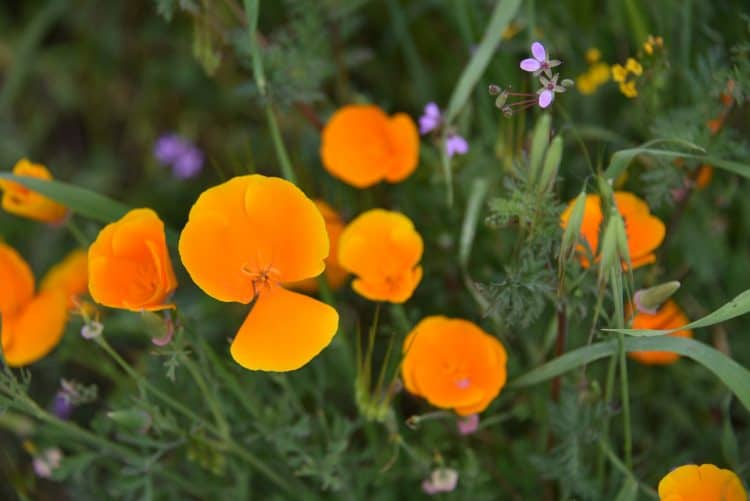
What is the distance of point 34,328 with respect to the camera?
172cm

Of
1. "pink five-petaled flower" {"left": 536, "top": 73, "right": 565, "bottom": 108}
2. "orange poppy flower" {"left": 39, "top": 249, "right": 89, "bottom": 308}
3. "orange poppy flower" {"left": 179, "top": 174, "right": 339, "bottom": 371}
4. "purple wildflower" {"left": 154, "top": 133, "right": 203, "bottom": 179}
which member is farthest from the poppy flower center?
"purple wildflower" {"left": 154, "top": 133, "right": 203, "bottom": 179}

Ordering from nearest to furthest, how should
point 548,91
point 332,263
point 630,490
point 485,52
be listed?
point 548,91
point 630,490
point 485,52
point 332,263

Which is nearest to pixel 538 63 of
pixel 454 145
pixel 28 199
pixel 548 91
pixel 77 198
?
pixel 548 91

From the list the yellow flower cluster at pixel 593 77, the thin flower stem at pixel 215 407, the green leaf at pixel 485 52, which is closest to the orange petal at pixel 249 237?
the thin flower stem at pixel 215 407

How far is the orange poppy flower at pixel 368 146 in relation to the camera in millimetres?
1847

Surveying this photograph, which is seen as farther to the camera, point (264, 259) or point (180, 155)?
point (180, 155)

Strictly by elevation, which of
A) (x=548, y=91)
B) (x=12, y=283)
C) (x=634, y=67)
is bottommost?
(x=12, y=283)

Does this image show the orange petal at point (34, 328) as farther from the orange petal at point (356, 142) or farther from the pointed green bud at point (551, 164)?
the pointed green bud at point (551, 164)

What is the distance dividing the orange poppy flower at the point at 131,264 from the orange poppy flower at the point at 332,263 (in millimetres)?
467

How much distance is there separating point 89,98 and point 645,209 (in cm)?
190

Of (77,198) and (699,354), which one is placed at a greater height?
(77,198)

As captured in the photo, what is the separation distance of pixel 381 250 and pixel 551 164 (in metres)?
0.43

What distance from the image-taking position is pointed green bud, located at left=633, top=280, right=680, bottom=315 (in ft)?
4.47

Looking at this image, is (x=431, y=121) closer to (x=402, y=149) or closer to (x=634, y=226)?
(x=402, y=149)
